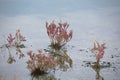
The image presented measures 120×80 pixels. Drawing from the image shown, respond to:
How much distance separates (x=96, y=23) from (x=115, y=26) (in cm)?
29

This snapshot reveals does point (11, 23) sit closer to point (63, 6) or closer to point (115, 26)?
point (63, 6)

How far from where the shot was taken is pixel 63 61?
417 centimetres

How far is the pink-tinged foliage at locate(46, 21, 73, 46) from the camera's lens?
4.51m

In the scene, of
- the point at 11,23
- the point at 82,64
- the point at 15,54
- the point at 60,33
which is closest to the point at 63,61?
the point at 82,64

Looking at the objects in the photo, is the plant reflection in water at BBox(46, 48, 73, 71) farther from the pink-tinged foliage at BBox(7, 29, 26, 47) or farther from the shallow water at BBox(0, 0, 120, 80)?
the pink-tinged foliage at BBox(7, 29, 26, 47)

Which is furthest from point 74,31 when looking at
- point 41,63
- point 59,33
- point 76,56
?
point 41,63

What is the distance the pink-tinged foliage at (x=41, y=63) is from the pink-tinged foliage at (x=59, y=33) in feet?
2.23

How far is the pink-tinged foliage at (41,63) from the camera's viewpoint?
390 centimetres

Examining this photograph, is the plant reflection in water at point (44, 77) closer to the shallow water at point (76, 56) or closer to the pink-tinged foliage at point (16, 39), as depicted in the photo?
the shallow water at point (76, 56)

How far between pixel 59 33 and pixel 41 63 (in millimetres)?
813

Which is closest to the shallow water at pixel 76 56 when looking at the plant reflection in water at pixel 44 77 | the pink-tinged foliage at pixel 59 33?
the plant reflection in water at pixel 44 77

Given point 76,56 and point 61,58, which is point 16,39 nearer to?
point 61,58

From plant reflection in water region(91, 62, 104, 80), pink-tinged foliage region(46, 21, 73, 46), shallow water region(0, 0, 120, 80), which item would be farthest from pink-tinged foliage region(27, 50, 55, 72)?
pink-tinged foliage region(46, 21, 73, 46)

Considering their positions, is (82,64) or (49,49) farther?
(49,49)
